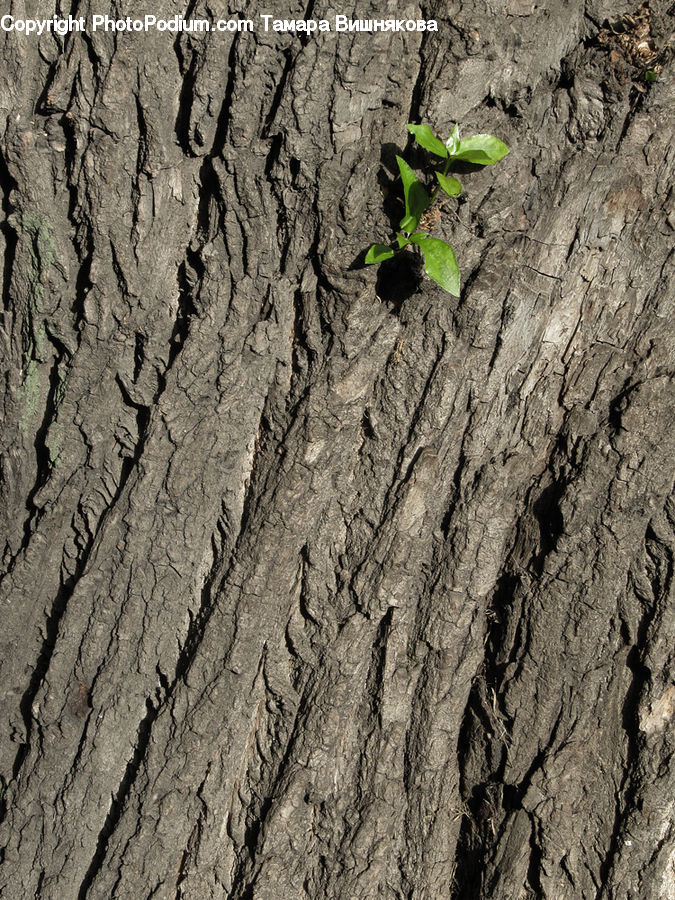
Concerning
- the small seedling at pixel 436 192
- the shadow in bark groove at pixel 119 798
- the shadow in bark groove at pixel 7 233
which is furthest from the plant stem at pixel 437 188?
the shadow in bark groove at pixel 119 798

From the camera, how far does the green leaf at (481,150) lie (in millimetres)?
1783

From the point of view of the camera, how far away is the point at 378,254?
1808 millimetres

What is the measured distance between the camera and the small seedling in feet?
5.78

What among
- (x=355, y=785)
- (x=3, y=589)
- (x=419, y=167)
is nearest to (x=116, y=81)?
(x=419, y=167)

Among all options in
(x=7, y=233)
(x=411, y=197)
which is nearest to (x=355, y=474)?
(x=411, y=197)

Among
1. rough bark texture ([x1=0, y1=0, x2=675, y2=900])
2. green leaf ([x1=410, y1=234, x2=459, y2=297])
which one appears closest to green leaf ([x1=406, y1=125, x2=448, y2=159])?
rough bark texture ([x1=0, y1=0, x2=675, y2=900])

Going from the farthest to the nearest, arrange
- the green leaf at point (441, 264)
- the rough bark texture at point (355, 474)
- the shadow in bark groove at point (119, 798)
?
the shadow in bark groove at point (119, 798) < the rough bark texture at point (355, 474) < the green leaf at point (441, 264)

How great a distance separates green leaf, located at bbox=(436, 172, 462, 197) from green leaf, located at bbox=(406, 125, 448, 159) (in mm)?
53

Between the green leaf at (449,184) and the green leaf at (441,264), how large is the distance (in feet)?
0.39

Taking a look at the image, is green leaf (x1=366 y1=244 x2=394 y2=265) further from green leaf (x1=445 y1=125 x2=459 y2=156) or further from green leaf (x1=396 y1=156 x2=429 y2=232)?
green leaf (x1=445 y1=125 x2=459 y2=156)

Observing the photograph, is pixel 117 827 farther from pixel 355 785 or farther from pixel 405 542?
pixel 405 542

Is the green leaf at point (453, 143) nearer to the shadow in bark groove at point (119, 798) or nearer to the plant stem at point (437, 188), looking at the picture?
the plant stem at point (437, 188)

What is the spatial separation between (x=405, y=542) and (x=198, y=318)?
776 millimetres

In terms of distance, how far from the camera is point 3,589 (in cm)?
207
